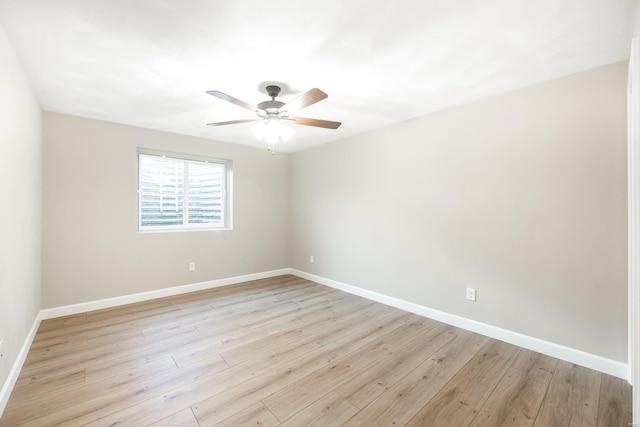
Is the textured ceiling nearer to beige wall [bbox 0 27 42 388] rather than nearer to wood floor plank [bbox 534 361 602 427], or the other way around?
beige wall [bbox 0 27 42 388]

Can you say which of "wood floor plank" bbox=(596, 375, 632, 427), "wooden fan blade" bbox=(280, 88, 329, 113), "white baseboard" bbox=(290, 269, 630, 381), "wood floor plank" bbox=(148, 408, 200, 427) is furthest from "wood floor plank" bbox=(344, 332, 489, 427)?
"wooden fan blade" bbox=(280, 88, 329, 113)

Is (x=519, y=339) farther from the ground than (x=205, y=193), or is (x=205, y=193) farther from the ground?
(x=205, y=193)

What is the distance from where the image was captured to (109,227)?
11.1 ft

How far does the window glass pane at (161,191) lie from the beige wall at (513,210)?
2642 millimetres

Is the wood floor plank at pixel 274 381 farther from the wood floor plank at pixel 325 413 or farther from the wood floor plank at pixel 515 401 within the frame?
the wood floor plank at pixel 515 401

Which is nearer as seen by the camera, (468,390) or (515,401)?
(515,401)

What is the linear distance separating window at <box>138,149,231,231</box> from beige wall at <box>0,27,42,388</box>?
113 centimetres

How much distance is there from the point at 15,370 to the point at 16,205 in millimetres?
1179

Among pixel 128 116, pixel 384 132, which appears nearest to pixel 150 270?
pixel 128 116

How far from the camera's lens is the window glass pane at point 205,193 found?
4.19 meters

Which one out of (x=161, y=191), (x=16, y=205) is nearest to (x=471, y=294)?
(x=16, y=205)

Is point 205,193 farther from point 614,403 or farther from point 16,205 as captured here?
point 614,403

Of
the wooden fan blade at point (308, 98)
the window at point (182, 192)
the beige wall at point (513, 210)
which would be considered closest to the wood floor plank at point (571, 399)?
the beige wall at point (513, 210)

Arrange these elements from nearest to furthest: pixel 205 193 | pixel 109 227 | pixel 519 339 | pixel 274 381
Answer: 1. pixel 274 381
2. pixel 519 339
3. pixel 109 227
4. pixel 205 193
